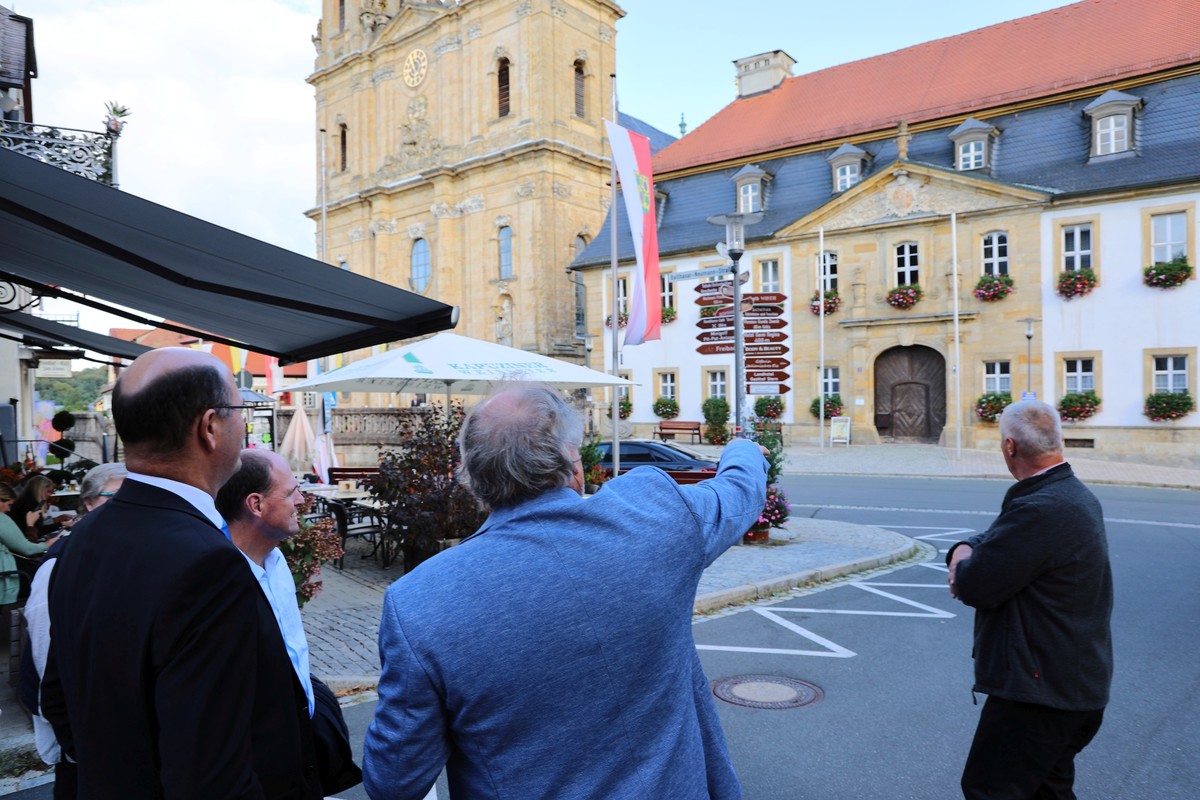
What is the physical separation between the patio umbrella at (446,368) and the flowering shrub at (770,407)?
65.5ft

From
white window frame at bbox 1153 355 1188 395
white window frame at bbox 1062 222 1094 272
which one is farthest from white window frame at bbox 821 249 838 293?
white window frame at bbox 1153 355 1188 395

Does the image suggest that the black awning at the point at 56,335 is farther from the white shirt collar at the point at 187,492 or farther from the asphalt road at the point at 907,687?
the white shirt collar at the point at 187,492

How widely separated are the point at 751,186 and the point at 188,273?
30.4 m

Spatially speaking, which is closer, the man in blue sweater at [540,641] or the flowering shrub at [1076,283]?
the man in blue sweater at [540,641]

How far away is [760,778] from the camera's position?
4398 mm

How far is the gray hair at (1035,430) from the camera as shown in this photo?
3297mm

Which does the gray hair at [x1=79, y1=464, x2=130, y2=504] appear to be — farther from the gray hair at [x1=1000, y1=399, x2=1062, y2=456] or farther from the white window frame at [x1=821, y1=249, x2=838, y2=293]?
the white window frame at [x1=821, y1=249, x2=838, y2=293]

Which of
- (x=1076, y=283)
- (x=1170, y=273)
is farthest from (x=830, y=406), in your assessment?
(x=1170, y=273)

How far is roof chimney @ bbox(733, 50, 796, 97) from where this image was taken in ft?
126

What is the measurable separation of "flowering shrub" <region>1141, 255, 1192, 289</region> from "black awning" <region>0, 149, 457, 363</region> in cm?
2527

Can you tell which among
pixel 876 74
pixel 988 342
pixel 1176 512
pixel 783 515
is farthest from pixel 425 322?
pixel 876 74

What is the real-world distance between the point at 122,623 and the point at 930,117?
33.6m

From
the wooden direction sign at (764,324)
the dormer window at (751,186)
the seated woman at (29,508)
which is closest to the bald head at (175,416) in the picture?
the seated woman at (29,508)

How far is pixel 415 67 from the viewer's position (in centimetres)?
4869
